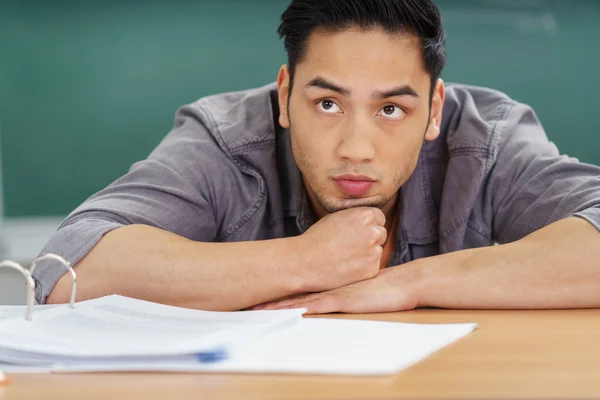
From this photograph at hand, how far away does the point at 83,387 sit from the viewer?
79 cm

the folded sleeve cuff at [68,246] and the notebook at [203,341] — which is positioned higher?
the notebook at [203,341]

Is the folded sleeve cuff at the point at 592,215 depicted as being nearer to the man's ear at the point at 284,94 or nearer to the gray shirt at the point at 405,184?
the gray shirt at the point at 405,184

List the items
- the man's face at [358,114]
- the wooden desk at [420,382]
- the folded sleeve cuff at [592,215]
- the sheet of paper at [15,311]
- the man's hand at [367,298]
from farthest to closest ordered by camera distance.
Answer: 1. the man's face at [358,114]
2. the folded sleeve cuff at [592,215]
3. the man's hand at [367,298]
4. the sheet of paper at [15,311]
5. the wooden desk at [420,382]

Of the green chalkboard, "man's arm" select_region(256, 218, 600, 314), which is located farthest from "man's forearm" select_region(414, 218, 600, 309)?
the green chalkboard

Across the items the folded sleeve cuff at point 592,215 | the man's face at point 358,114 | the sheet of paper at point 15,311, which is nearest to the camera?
the sheet of paper at point 15,311

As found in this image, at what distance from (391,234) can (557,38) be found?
1374 mm

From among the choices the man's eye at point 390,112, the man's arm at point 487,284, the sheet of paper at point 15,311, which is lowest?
the sheet of paper at point 15,311

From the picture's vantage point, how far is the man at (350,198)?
126 cm

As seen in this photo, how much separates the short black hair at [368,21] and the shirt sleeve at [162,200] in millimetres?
256

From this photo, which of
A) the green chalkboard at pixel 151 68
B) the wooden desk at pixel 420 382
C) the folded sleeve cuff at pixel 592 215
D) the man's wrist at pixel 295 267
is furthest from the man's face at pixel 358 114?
the green chalkboard at pixel 151 68

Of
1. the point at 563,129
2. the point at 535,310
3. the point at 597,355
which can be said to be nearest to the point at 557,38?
the point at 563,129

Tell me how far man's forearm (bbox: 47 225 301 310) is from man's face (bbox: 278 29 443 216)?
0.73ft

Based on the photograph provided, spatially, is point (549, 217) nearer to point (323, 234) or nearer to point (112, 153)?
point (323, 234)

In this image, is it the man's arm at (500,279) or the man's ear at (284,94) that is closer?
the man's arm at (500,279)
